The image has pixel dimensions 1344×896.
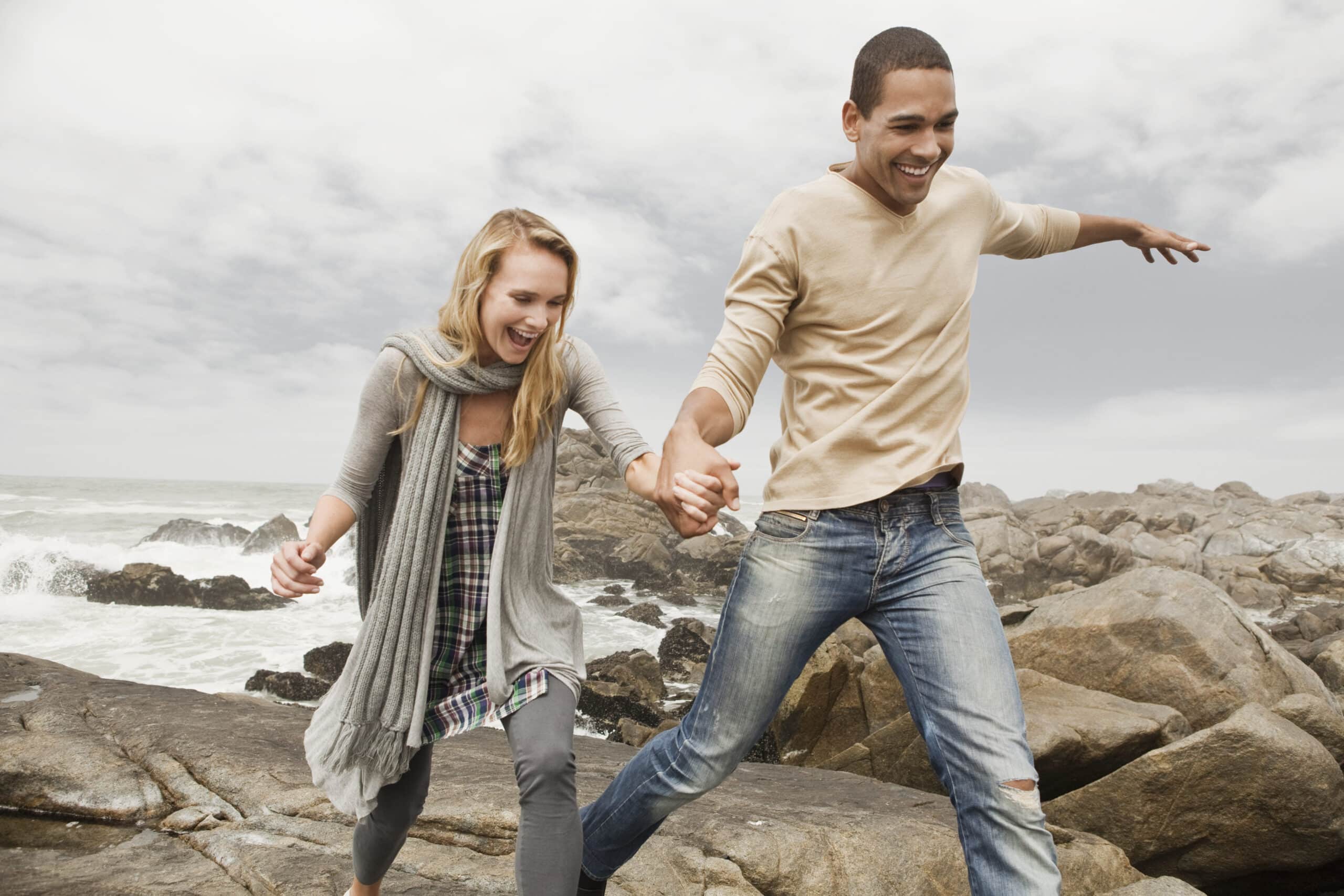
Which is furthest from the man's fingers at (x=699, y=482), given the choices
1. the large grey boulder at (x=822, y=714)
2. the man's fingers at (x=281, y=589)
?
the large grey boulder at (x=822, y=714)

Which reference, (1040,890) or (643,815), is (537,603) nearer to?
(643,815)

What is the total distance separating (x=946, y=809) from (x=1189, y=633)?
113 inches

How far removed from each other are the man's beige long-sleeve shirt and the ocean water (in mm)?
5424

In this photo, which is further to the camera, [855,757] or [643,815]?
[855,757]

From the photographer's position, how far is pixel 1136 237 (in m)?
3.62

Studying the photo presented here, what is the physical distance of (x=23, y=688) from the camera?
598 cm

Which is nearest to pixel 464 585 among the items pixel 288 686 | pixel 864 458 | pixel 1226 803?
pixel 864 458

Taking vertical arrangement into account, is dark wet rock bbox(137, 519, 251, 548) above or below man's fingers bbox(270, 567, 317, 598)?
below

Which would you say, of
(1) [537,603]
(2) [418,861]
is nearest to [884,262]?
(1) [537,603]

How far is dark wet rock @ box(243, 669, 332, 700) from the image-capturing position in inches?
427

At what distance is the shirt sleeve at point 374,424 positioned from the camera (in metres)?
2.90

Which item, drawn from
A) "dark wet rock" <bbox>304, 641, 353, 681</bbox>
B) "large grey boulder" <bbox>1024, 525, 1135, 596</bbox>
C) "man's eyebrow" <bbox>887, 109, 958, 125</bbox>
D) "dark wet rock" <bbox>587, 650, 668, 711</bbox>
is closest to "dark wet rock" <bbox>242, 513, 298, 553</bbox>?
"dark wet rock" <bbox>304, 641, 353, 681</bbox>

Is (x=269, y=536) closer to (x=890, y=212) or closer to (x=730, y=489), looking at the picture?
(x=890, y=212)

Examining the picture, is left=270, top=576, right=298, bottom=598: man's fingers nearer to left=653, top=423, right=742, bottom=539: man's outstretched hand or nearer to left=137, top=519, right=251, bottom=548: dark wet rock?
left=653, top=423, right=742, bottom=539: man's outstretched hand
